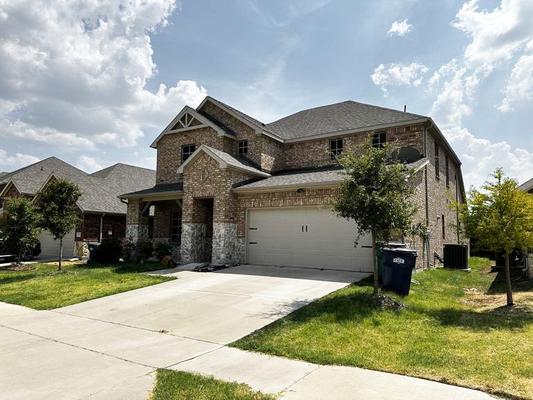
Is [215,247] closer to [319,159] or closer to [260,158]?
[260,158]

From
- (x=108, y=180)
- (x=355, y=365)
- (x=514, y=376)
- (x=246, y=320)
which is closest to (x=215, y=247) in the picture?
(x=246, y=320)

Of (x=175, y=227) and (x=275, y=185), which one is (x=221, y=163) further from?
(x=175, y=227)

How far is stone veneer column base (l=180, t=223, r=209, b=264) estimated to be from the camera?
1655 centimetres

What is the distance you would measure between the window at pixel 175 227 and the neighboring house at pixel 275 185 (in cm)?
6

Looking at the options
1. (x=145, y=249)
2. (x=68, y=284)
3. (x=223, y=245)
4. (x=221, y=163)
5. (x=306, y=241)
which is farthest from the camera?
(x=145, y=249)

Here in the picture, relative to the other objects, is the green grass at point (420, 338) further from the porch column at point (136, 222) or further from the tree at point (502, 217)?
the porch column at point (136, 222)

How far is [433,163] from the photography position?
17281 millimetres

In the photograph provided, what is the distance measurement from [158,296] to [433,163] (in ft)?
45.3

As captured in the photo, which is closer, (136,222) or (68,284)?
(68,284)

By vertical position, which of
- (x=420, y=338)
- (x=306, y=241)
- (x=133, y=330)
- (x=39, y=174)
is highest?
(x=39, y=174)

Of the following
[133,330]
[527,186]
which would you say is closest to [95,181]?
[133,330]

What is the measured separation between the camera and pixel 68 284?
12.6 m

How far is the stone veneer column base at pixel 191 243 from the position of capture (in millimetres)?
16547

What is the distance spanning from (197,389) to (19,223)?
1571cm
